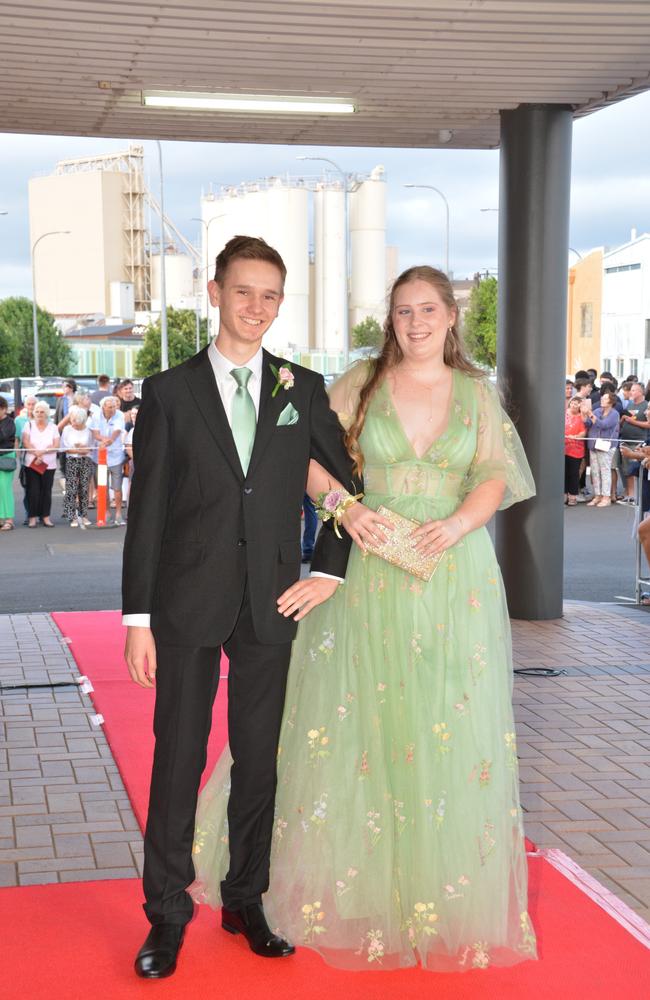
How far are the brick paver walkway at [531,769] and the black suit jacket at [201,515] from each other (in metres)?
1.41

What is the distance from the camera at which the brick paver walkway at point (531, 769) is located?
14.6ft

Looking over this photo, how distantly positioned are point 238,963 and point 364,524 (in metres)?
1.31

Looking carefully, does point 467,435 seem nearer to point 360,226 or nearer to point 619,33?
point 619,33

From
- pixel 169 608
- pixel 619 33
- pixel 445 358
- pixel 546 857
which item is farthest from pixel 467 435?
pixel 619 33

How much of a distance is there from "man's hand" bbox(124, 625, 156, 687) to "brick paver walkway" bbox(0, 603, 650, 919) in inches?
48.2

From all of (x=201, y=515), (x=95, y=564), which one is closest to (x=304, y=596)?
(x=201, y=515)

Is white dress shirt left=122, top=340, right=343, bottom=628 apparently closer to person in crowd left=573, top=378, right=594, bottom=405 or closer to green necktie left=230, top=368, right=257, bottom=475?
green necktie left=230, top=368, right=257, bottom=475

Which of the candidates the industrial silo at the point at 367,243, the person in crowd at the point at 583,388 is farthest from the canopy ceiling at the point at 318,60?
the industrial silo at the point at 367,243

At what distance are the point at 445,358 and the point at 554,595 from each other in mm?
5494

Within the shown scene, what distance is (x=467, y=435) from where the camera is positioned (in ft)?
12.1

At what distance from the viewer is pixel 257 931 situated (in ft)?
11.6

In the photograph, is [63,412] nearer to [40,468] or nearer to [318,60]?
[40,468]

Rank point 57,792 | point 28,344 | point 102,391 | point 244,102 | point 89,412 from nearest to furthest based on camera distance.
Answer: point 57,792
point 244,102
point 89,412
point 102,391
point 28,344

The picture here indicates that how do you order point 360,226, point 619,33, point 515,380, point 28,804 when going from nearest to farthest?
point 28,804, point 619,33, point 515,380, point 360,226
